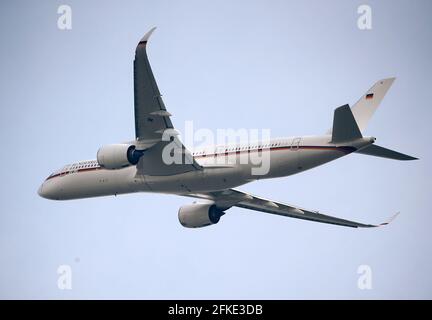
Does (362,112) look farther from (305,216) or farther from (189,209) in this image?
(189,209)

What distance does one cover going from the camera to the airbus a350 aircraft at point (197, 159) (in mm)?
35344

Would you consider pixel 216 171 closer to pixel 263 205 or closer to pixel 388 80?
pixel 263 205

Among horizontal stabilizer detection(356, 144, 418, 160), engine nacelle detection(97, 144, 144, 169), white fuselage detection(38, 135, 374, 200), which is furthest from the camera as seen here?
engine nacelle detection(97, 144, 144, 169)

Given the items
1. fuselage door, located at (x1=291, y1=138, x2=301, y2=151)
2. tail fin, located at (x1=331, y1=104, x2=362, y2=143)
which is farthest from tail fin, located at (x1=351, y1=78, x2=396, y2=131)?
fuselage door, located at (x1=291, y1=138, x2=301, y2=151)

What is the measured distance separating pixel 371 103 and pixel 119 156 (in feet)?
36.6

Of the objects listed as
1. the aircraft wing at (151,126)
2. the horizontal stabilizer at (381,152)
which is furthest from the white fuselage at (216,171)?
the aircraft wing at (151,126)

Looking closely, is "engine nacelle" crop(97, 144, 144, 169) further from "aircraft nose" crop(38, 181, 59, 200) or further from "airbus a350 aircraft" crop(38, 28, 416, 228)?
"aircraft nose" crop(38, 181, 59, 200)

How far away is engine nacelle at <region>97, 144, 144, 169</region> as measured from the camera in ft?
124

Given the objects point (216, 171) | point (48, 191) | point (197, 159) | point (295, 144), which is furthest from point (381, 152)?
point (48, 191)

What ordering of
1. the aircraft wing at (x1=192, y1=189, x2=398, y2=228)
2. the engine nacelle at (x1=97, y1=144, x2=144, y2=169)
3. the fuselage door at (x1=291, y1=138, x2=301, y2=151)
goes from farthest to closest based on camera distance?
the aircraft wing at (x1=192, y1=189, x2=398, y2=228) < the engine nacelle at (x1=97, y1=144, x2=144, y2=169) < the fuselage door at (x1=291, y1=138, x2=301, y2=151)

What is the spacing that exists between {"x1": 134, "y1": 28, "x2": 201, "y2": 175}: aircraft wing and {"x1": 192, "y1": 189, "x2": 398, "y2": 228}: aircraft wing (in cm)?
474
